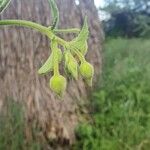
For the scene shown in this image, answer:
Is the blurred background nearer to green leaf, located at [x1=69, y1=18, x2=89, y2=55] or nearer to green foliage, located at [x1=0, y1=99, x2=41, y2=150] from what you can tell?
green foliage, located at [x1=0, y1=99, x2=41, y2=150]

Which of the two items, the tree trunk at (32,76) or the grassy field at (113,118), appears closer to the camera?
the grassy field at (113,118)

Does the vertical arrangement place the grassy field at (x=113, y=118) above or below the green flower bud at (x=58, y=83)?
below

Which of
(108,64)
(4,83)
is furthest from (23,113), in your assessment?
(108,64)

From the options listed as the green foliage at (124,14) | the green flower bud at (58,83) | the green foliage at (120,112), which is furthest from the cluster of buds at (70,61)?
the green foliage at (124,14)

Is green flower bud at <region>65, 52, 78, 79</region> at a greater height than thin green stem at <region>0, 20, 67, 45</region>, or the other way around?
thin green stem at <region>0, 20, 67, 45</region>

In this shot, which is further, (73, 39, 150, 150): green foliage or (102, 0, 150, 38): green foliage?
(102, 0, 150, 38): green foliage

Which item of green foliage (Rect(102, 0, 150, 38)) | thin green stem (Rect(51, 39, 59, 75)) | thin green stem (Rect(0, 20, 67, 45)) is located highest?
green foliage (Rect(102, 0, 150, 38))

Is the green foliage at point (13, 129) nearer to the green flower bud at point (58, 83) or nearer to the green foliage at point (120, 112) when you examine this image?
the green foliage at point (120, 112)

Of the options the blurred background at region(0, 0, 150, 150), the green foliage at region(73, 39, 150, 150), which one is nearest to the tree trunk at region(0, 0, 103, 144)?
the blurred background at region(0, 0, 150, 150)

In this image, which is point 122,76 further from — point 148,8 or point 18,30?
point 148,8
